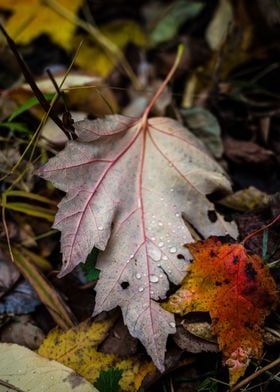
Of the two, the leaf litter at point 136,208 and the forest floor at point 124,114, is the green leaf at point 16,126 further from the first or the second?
the leaf litter at point 136,208

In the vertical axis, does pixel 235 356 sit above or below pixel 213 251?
below

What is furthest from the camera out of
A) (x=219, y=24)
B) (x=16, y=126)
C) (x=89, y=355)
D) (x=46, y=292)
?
(x=219, y=24)

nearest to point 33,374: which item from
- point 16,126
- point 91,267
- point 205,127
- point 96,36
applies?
point 91,267

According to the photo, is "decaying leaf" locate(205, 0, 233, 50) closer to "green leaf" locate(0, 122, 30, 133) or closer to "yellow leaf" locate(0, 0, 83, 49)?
"yellow leaf" locate(0, 0, 83, 49)

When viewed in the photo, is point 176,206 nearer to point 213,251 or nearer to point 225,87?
point 213,251

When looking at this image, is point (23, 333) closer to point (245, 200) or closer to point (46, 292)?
point (46, 292)

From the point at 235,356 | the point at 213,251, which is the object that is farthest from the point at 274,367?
the point at 213,251

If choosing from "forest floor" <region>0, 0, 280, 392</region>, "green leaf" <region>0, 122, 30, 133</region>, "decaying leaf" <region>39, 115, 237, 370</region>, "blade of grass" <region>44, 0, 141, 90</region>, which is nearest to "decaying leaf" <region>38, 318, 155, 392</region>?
"forest floor" <region>0, 0, 280, 392</region>
